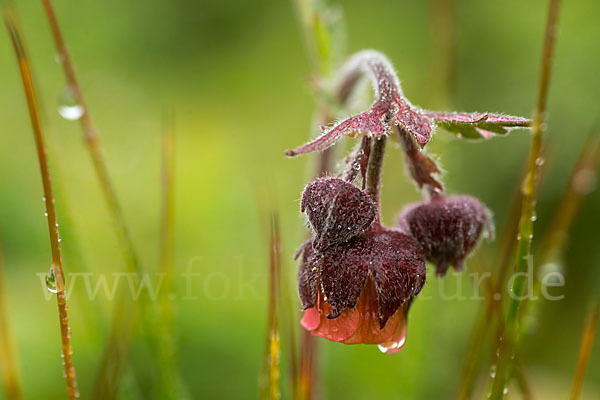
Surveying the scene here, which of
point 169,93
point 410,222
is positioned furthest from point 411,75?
point 410,222

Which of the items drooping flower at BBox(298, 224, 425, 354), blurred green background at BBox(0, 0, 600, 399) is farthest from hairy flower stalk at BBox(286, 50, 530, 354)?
blurred green background at BBox(0, 0, 600, 399)

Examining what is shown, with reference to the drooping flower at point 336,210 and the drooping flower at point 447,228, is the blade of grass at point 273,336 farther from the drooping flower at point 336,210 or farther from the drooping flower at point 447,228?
the drooping flower at point 447,228

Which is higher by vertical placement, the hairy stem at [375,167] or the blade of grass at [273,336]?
the hairy stem at [375,167]

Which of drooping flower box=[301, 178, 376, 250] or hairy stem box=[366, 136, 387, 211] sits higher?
hairy stem box=[366, 136, 387, 211]

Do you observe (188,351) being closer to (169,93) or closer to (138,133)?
(138,133)

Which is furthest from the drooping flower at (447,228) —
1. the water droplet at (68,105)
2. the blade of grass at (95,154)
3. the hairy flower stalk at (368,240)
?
the water droplet at (68,105)

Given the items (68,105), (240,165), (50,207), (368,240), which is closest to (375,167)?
(368,240)

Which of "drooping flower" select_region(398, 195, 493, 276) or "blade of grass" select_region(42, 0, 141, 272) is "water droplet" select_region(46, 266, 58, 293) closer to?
"blade of grass" select_region(42, 0, 141, 272)
